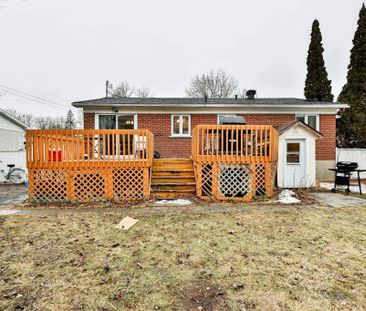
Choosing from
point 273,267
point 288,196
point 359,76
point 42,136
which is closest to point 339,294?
point 273,267

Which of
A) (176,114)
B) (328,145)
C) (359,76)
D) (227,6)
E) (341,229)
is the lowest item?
(341,229)

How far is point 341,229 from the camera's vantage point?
4.48 m

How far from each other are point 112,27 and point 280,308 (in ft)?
106

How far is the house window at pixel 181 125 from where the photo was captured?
11.1m

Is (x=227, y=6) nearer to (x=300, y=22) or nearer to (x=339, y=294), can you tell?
(x=300, y=22)

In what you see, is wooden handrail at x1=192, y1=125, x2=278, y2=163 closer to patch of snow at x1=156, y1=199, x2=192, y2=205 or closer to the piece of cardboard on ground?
patch of snow at x1=156, y1=199, x2=192, y2=205

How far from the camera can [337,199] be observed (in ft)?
22.9

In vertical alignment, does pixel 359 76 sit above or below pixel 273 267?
above

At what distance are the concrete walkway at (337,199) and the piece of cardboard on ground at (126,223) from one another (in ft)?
18.9

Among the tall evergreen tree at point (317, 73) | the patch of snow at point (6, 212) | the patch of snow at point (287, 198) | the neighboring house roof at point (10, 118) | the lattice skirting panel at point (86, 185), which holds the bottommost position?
the patch of snow at point (6, 212)

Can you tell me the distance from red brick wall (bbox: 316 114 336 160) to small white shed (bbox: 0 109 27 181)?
16.7 metres

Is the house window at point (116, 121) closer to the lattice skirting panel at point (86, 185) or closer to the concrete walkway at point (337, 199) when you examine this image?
the lattice skirting panel at point (86, 185)

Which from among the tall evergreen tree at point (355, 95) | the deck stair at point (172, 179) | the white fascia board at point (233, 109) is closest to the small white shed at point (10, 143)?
the white fascia board at point (233, 109)

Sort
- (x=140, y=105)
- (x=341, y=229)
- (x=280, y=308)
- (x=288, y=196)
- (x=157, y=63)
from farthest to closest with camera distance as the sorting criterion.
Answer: (x=157, y=63)
(x=140, y=105)
(x=288, y=196)
(x=341, y=229)
(x=280, y=308)
